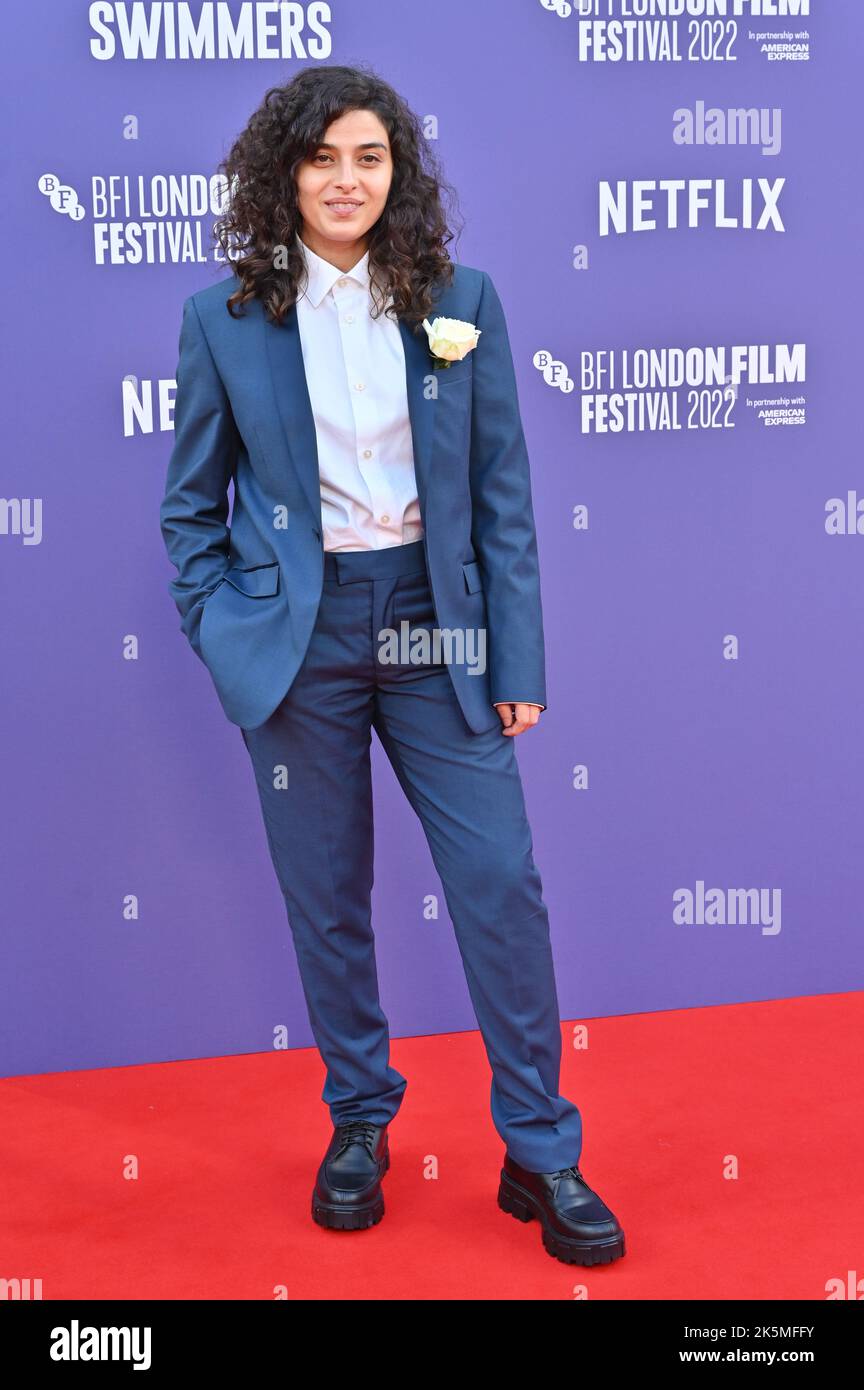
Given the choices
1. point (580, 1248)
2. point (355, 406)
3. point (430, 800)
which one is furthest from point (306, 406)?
point (580, 1248)

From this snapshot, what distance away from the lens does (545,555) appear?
303 cm

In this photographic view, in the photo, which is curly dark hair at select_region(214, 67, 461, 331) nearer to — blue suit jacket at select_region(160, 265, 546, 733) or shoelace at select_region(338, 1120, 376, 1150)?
blue suit jacket at select_region(160, 265, 546, 733)

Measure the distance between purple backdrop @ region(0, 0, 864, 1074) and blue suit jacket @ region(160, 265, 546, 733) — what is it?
56cm

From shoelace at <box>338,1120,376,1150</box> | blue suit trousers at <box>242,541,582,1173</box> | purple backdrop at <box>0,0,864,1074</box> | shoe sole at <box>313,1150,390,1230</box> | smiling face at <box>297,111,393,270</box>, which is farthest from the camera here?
purple backdrop at <box>0,0,864,1074</box>

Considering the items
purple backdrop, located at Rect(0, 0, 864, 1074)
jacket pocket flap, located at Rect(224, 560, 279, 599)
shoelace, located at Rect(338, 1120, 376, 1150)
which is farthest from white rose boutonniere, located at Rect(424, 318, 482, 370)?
shoelace, located at Rect(338, 1120, 376, 1150)

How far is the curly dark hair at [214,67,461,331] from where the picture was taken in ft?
7.22

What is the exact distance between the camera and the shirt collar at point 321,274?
7.41 feet

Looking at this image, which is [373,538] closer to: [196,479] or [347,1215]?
[196,479]

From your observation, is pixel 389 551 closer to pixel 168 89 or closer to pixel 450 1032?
pixel 168 89

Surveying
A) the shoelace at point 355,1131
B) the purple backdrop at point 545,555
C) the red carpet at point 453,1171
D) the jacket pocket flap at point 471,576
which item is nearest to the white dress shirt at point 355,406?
the jacket pocket flap at point 471,576

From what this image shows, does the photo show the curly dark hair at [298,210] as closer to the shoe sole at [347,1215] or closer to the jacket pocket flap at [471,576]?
the jacket pocket flap at [471,576]

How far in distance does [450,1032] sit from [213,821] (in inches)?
26.7

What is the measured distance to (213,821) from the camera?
3033 mm
